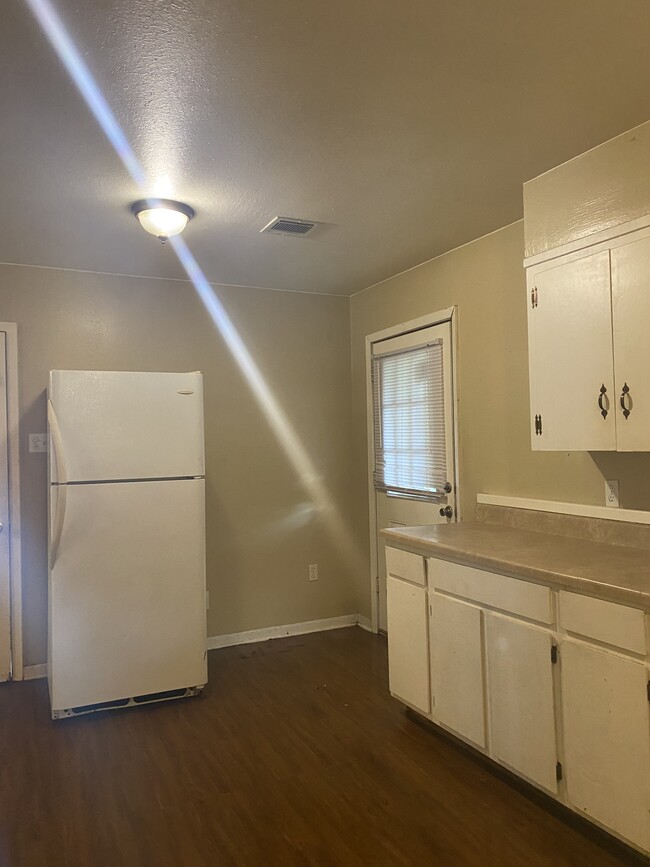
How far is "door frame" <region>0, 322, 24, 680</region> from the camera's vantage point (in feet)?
11.7

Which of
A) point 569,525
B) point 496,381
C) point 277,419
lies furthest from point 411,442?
point 569,525

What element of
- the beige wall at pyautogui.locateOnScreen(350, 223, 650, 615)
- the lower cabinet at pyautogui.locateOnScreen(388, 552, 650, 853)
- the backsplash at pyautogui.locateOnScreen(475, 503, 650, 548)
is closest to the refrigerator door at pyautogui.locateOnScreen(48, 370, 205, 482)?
the lower cabinet at pyautogui.locateOnScreen(388, 552, 650, 853)

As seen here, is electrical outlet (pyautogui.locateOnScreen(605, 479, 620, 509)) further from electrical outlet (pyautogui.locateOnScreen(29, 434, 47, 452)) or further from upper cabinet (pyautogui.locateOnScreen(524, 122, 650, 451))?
electrical outlet (pyautogui.locateOnScreen(29, 434, 47, 452))

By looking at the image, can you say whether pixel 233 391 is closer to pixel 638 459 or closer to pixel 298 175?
pixel 298 175

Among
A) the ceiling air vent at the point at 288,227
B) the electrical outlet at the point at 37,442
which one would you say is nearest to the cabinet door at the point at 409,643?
the ceiling air vent at the point at 288,227

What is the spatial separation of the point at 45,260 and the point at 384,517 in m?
2.59

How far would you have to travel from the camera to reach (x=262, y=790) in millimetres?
2426

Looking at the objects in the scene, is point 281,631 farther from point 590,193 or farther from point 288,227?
point 590,193

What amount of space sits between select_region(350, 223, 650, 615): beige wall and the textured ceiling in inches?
10.3

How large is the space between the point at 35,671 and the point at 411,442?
8.44 ft

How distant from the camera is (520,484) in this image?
121 inches

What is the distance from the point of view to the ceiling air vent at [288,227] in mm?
2992

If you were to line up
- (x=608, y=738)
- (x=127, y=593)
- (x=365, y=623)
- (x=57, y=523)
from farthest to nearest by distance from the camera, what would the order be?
(x=365, y=623) < (x=127, y=593) < (x=57, y=523) < (x=608, y=738)

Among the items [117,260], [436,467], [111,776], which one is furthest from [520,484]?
[117,260]
